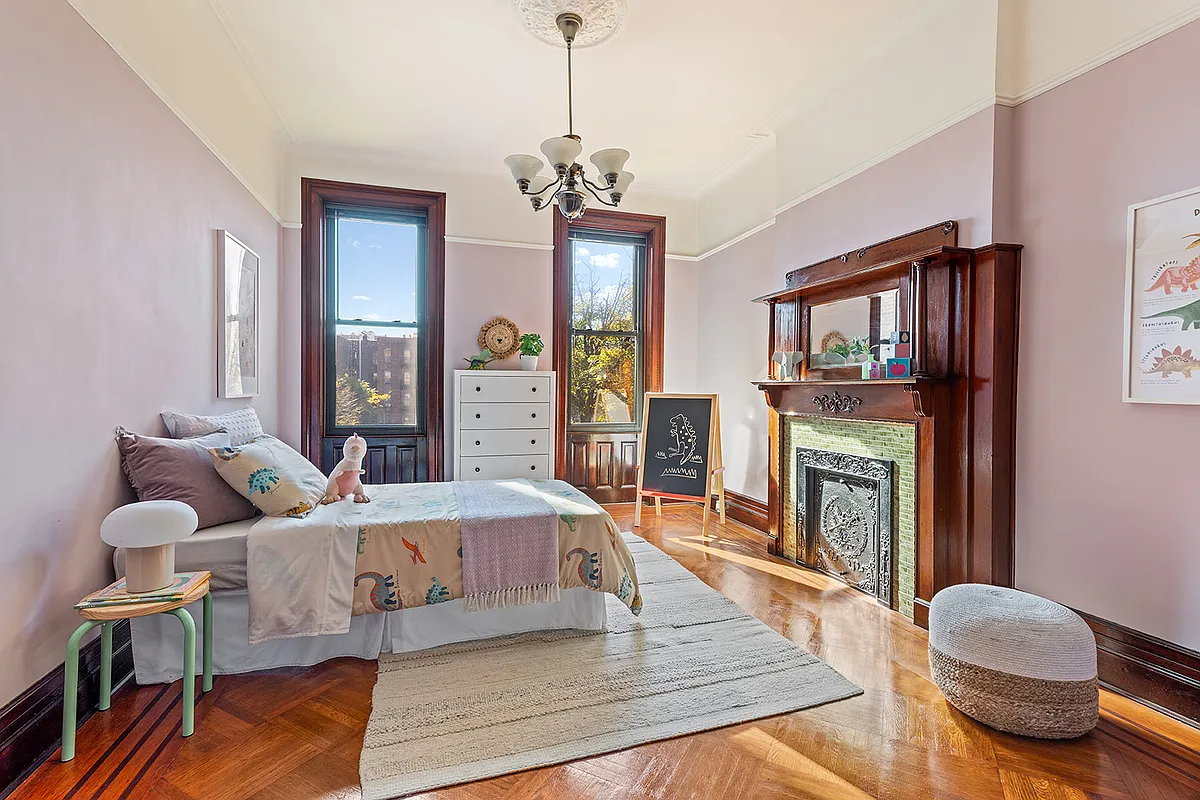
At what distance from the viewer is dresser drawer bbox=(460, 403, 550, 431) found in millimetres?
4715

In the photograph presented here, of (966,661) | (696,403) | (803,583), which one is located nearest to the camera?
(966,661)

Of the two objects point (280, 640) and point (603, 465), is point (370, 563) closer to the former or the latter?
point (280, 640)

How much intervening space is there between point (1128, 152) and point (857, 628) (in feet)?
7.45

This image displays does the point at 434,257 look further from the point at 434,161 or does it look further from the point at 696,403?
the point at 696,403

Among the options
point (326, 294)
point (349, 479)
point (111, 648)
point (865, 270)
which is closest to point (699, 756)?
point (349, 479)

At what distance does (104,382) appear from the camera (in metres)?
2.15

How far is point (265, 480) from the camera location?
96.0 inches

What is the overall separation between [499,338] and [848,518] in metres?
3.05

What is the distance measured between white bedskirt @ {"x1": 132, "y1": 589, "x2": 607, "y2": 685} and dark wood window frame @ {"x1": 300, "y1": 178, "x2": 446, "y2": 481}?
8.10ft

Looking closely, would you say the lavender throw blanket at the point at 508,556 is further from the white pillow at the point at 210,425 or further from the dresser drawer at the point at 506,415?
the dresser drawer at the point at 506,415

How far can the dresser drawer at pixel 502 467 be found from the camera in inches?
186

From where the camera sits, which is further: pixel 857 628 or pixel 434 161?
pixel 434 161

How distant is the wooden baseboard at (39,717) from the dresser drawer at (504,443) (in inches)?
107

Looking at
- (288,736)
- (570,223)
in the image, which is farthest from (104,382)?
(570,223)
